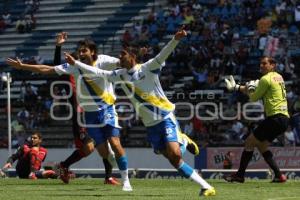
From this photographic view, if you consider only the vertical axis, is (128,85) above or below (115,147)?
above

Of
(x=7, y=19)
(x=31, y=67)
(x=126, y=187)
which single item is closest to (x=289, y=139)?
(x=126, y=187)

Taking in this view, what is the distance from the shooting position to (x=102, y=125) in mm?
15281

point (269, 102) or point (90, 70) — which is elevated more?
point (90, 70)

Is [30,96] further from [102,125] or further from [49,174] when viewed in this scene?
[102,125]

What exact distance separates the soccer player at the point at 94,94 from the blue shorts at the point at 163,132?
1.41 m

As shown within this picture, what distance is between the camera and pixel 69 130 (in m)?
32.0

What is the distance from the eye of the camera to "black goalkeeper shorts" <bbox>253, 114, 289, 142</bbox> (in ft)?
53.7

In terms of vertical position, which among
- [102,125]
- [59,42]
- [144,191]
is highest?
[59,42]

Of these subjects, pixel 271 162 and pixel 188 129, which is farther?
pixel 188 129

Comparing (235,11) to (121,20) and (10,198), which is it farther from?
(10,198)

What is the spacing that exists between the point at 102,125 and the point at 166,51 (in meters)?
2.66

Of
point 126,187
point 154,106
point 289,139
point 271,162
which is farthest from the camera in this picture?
point 289,139

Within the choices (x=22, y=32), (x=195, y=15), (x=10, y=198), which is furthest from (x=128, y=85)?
(x=22, y=32)

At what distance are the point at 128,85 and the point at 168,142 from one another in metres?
1.18
